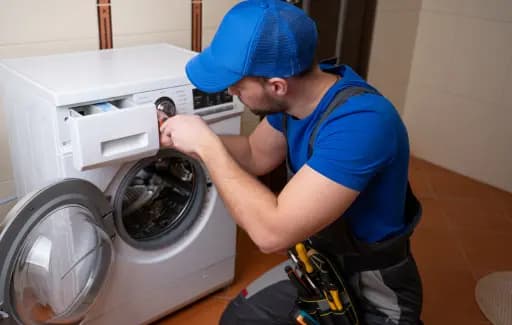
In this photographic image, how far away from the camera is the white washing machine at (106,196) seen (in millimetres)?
1269

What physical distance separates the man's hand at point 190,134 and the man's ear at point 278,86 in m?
0.18

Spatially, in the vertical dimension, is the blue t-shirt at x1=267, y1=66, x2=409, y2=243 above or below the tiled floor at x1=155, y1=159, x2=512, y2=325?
above

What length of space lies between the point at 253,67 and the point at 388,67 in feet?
7.54

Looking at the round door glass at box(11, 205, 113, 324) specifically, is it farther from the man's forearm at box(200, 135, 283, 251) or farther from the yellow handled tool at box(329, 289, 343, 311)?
the yellow handled tool at box(329, 289, 343, 311)

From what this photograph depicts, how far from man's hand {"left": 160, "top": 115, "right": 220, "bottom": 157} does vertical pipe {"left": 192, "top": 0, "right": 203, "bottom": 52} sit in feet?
3.08

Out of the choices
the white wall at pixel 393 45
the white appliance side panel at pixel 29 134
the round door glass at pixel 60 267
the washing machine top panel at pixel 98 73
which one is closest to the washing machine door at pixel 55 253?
the round door glass at pixel 60 267

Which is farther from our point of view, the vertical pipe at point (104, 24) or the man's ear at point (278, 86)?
the vertical pipe at point (104, 24)

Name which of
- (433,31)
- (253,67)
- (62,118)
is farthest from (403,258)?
(433,31)

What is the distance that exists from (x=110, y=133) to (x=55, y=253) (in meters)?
0.36

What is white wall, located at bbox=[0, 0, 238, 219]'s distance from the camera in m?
1.64

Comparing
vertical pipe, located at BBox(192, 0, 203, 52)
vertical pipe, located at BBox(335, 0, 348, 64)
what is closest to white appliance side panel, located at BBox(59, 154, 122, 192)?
vertical pipe, located at BBox(192, 0, 203, 52)

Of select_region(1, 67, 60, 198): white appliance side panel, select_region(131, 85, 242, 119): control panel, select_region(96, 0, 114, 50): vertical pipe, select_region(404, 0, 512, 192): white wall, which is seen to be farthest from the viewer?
select_region(404, 0, 512, 192): white wall

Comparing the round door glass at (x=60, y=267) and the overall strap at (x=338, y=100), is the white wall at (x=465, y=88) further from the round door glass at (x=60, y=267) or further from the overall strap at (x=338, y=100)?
the round door glass at (x=60, y=267)

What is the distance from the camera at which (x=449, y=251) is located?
7.88 feet
